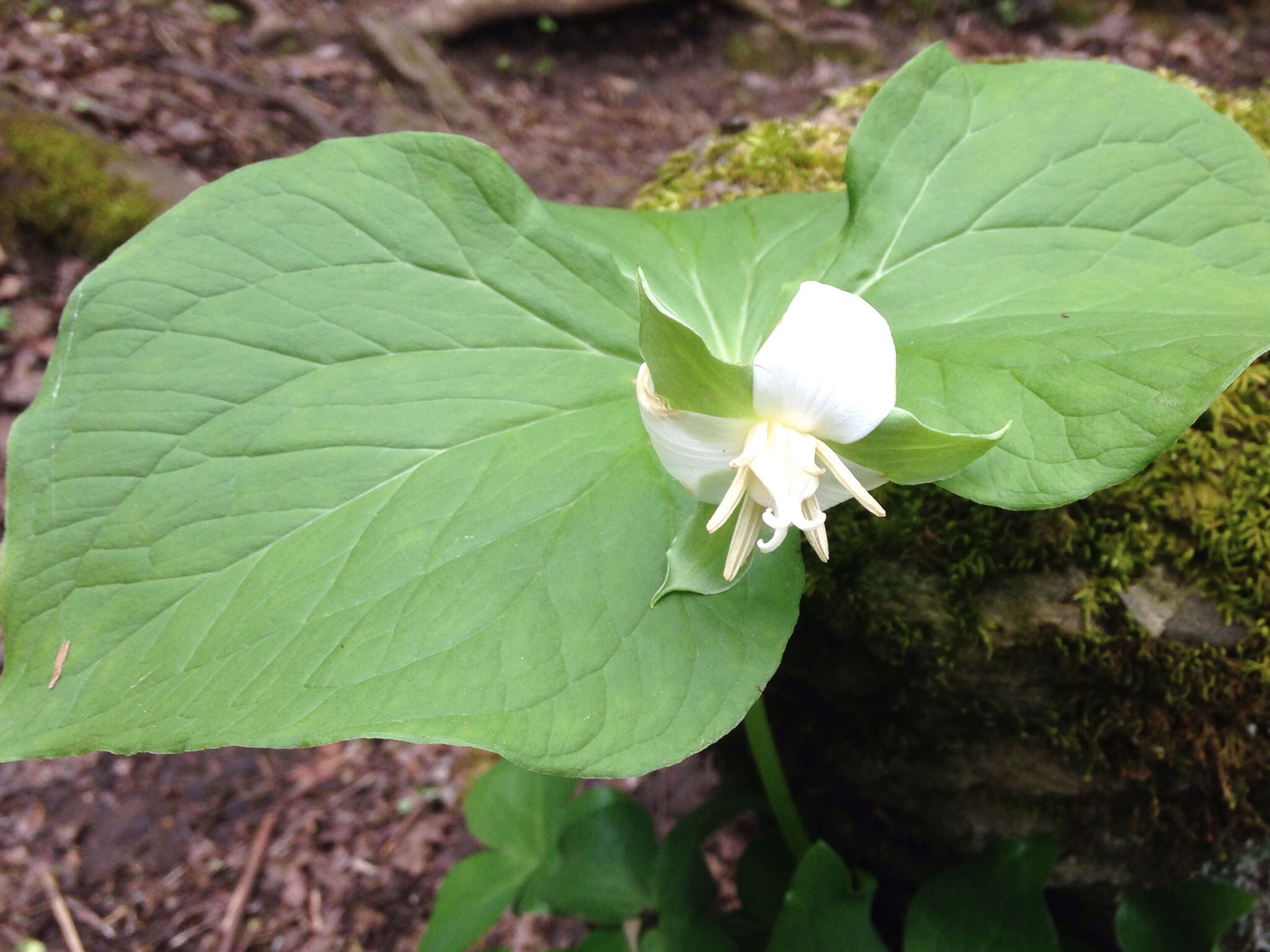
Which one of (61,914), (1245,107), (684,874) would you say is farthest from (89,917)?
(1245,107)

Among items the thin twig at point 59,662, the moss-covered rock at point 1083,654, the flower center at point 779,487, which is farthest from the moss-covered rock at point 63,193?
the flower center at point 779,487

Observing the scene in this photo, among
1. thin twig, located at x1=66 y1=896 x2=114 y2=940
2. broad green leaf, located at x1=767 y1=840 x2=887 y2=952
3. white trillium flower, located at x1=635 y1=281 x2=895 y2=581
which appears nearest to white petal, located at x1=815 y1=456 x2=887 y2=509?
white trillium flower, located at x1=635 y1=281 x2=895 y2=581

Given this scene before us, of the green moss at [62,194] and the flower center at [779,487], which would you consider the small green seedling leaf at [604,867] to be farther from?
the green moss at [62,194]

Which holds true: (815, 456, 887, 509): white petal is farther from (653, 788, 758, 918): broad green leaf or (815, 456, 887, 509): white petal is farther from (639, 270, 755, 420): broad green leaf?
(653, 788, 758, 918): broad green leaf

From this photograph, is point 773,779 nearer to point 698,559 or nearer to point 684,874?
point 684,874

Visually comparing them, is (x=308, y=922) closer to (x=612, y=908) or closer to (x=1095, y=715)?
(x=612, y=908)
